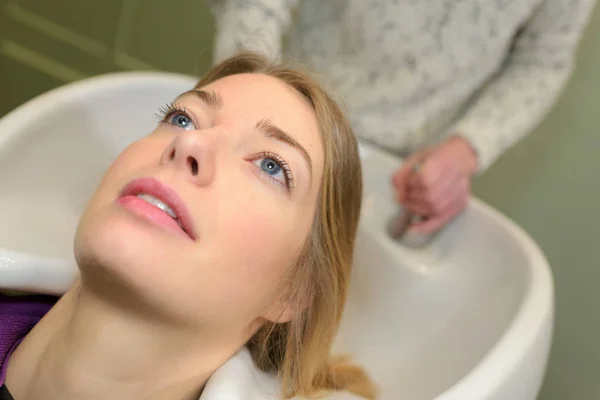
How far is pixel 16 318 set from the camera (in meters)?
0.63

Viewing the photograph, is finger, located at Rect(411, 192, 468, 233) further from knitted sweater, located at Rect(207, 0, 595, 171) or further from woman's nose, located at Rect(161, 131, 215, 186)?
woman's nose, located at Rect(161, 131, 215, 186)

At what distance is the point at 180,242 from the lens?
0.48m

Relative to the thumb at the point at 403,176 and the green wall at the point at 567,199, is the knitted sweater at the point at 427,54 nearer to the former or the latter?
the thumb at the point at 403,176

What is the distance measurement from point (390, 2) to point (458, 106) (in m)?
0.18

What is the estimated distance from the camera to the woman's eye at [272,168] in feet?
1.79

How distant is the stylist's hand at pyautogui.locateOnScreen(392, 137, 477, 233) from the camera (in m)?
0.78

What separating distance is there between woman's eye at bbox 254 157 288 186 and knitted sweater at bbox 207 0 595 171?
10.5 inches

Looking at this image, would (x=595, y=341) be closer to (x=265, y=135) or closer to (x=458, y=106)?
(x=458, y=106)

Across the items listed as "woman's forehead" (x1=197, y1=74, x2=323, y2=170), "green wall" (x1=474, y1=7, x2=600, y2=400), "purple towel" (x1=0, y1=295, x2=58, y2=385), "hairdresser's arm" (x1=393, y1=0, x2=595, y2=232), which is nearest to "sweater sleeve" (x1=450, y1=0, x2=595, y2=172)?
"hairdresser's arm" (x1=393, y1=0, x2=595, y2=232)

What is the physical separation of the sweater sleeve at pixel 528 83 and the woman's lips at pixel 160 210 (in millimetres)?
457

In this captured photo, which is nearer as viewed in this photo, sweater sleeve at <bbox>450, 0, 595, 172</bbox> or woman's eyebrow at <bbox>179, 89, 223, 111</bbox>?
woman's eyebrow at <bbox>179, 89, 223, 111</bbox>

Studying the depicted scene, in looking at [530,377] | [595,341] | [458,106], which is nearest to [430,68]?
[458,106]

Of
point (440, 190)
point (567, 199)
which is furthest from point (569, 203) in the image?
point (440, 190)

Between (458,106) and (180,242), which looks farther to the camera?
(458,106)
